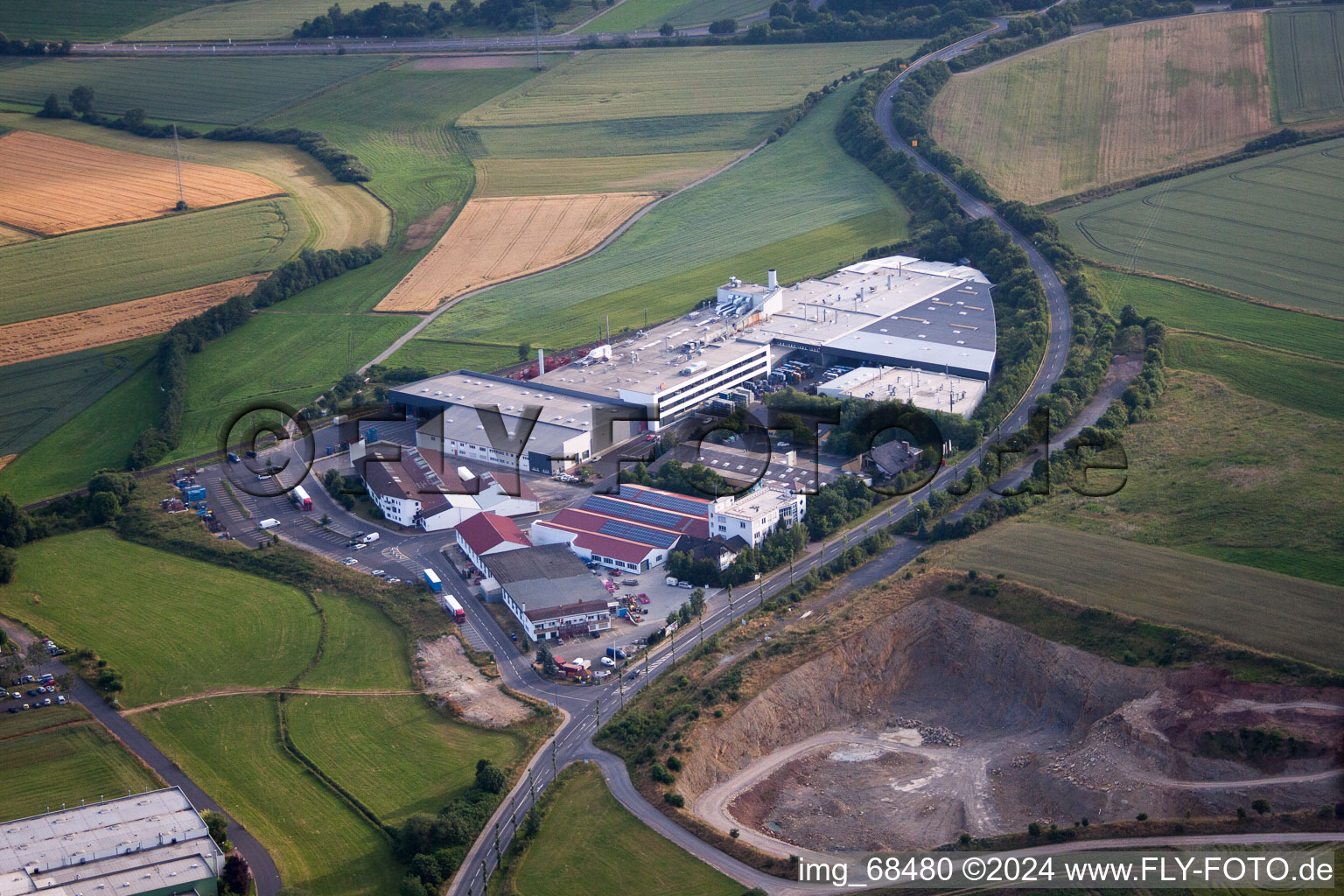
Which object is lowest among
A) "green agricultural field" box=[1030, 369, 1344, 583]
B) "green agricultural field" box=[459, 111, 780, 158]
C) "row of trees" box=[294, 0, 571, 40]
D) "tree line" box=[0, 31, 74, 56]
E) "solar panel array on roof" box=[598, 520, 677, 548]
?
"solar panel array on roof" box=[598, 520, 677, 548]

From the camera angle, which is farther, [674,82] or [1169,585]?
[674,82]

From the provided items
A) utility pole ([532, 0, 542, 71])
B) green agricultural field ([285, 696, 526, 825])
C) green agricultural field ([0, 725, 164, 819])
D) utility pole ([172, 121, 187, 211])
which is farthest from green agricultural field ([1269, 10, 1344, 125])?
green agricultural field ([0, 725, 164, 819])

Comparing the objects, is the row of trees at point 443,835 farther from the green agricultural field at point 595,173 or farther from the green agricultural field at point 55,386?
the green agricultural field at point 595,173

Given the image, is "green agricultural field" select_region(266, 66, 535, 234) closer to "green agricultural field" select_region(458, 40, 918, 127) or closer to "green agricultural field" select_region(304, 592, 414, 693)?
A: "green agricultural field" select_region(458, 40, 918, 127)

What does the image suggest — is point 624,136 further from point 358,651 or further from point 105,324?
point 358,651

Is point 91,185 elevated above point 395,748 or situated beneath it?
elevated above

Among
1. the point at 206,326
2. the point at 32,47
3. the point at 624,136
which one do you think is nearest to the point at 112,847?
the point at 206,326
